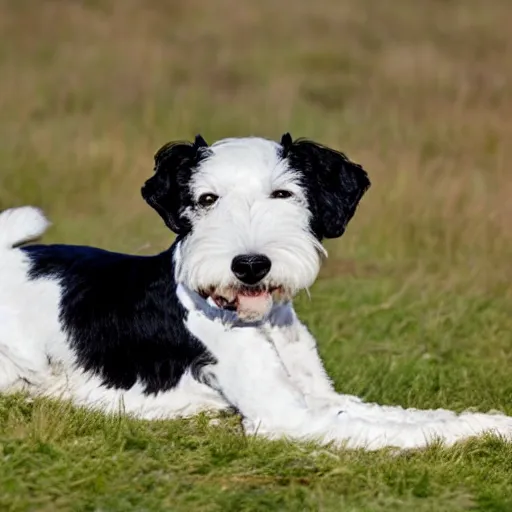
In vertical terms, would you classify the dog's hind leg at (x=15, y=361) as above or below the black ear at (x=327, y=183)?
below

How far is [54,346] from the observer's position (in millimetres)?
6906

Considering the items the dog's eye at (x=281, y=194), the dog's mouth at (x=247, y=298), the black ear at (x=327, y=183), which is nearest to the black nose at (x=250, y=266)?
the dog's mouth at (x=247, y=298)

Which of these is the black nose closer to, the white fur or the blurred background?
the white fur

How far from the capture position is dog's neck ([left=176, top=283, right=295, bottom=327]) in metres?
6.45

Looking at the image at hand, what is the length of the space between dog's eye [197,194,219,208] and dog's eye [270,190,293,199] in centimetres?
26

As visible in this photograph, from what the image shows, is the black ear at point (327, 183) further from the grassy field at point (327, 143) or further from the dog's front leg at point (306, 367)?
the grassy field at point (327, 143)

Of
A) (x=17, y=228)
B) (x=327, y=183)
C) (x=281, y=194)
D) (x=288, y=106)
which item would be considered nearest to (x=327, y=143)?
(x=288, y=106)

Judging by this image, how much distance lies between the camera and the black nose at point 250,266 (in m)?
5.88

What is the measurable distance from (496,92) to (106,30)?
592 cm

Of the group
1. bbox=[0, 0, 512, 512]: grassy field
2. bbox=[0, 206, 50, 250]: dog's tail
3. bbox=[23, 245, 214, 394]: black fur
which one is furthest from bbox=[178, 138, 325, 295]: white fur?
bbox=[0, 206, 50, 250]: dog's tail

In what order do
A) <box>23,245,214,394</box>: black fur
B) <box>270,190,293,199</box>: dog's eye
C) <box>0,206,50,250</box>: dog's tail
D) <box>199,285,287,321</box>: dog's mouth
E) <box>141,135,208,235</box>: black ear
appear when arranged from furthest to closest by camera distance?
<box>0,206,50,250</box>: dog's tail → <box>23,245,214,394</box>: black fur → <box>141,135,208,235</box>: black ear → <box>270,190,293,199</box>: dog's eye → <box>199,285,287,321</box>: dog's mouth

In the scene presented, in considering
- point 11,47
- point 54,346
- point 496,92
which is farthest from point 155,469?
point 11,47

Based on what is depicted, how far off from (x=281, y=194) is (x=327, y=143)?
27.1 ft

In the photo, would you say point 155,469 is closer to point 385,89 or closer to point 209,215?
point 209,215
